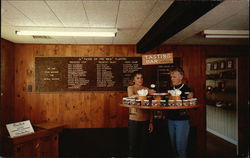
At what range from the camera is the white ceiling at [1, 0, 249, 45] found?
2254mm

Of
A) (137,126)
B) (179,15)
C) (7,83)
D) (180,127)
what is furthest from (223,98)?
(7,83)

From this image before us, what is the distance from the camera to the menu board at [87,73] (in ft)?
14.4

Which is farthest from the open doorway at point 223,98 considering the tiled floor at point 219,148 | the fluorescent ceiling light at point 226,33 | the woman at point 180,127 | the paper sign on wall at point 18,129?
the paper sign on wall at point 18,129

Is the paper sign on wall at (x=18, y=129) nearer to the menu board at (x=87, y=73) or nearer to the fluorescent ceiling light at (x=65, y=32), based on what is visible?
the menu board at (x=87, y=73)

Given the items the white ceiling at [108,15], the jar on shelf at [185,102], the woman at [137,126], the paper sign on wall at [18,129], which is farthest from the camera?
the paper sign on wall at [18,129]

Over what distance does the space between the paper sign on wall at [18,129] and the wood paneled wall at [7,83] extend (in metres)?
0.52

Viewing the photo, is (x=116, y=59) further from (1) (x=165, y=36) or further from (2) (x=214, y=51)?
(2) (x=214, y=51)

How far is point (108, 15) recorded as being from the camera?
2.64 m

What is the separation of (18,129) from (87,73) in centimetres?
180

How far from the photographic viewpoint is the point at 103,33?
3.30 meters

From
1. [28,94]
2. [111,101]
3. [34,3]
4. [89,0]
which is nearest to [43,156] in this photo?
[28,94]

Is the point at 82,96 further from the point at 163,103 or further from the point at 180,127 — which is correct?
the point at 180,127

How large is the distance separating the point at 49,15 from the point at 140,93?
1725 millimetres

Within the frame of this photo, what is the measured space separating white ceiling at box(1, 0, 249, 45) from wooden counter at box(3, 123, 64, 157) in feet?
6.39
